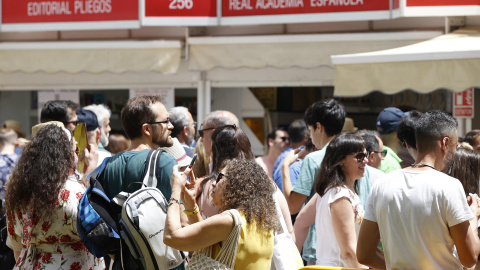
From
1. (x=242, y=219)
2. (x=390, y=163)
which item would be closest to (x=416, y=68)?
(x=390, y=163)

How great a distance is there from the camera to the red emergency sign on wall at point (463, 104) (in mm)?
8617

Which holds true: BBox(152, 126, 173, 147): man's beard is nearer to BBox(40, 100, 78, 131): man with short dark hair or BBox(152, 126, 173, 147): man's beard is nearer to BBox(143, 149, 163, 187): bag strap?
BBox(143, 149, 163, 187): bag strap

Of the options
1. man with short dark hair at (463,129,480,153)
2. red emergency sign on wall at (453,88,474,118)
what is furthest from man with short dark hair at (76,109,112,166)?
red emergency sign on wall at (453,88,474,118)

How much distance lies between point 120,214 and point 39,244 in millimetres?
637

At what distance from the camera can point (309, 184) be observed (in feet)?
16.4

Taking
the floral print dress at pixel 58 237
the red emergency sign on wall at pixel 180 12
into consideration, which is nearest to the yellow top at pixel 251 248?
the floral print dress at pixel 58 237

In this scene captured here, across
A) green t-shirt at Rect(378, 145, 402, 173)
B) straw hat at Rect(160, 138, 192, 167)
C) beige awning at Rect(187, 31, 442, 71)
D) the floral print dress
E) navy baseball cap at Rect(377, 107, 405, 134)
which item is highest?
beige awning at Rect(187, 31, 442, 71)

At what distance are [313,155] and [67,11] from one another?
18.3 ft

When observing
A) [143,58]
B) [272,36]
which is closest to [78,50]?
[143,58]

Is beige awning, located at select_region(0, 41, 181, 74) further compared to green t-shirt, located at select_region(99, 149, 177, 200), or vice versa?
beige awning, located at select_region(0, 41, 181, 74)

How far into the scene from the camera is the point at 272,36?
901cm

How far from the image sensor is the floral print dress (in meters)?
4.14

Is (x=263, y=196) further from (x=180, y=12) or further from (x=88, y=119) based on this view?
(x=180, y=12)

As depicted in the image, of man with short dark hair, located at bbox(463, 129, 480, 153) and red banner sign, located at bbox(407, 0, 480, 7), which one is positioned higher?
red banner sign, located at bbox(407, 0, 480, 7)
